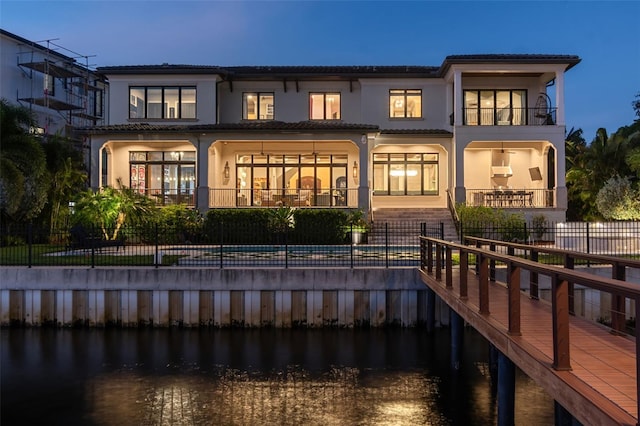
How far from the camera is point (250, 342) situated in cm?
1455

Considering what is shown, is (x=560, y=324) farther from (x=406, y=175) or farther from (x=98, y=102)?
(x=98, y=102)

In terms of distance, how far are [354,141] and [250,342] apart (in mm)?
16161

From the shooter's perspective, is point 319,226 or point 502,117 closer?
point 319,226

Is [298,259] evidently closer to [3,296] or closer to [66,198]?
[3,296]

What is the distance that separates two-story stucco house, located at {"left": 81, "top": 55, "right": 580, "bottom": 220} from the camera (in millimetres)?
30484

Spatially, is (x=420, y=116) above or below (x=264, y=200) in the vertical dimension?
above

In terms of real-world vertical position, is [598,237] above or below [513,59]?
below

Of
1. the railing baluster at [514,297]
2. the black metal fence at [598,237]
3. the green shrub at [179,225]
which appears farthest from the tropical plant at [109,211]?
the railing baluster at [514,297]

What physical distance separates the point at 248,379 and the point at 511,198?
2123 cm

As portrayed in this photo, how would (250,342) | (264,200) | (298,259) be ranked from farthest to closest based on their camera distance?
(264,200)
(298,259)
(250,342)

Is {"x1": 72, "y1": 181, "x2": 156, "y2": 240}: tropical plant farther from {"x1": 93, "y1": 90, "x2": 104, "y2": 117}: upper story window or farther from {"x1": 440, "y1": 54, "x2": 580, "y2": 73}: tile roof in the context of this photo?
{"x1": 93, "y1": 90, "x2": 104, "y2": 117}: upper story window

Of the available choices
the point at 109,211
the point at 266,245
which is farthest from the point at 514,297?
the point at 109,211

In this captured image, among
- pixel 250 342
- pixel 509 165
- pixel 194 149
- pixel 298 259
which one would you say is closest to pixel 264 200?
pixel 194 149

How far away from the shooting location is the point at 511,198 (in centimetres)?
2920
